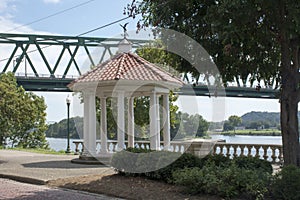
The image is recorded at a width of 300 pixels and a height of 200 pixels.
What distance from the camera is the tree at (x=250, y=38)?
9430 millimetres

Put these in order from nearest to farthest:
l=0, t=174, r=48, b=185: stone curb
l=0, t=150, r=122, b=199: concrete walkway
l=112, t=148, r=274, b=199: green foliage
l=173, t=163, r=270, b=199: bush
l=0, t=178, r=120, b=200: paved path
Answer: l=173, t=163, r=270, b=199: bush
l=112, t=148, r=274, b=199: green foliage
l=0, t=178, r=120, b=200: paved path
l=0, t=174, r=48, b=185: stone curb
l=0, t=150, r=122, b=199: concrete walkway

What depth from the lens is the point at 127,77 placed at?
52.9ft

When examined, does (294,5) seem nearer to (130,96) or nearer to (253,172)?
(253,172)

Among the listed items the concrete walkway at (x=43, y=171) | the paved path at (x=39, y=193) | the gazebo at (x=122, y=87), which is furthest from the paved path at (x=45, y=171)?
the gazebo at (x=122, y=87)

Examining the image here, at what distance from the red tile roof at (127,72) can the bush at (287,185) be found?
8.14m

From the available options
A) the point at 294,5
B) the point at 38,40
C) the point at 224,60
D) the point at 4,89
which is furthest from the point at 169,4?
the point at 38,40

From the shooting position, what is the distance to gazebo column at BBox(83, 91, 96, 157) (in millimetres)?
17558

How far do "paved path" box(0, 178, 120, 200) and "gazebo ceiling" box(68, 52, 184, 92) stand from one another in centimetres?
559

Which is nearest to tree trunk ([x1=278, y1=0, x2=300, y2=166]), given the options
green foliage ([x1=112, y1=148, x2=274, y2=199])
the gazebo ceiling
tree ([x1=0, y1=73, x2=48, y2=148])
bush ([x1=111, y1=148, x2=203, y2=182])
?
green foliage ([x1=112, y1=148, x2=274, y2=199])

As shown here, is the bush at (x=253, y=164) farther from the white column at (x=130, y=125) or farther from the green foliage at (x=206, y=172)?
the white column at (x=130, y=125)

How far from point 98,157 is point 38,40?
61.0 m

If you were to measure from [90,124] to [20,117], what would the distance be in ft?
65.3

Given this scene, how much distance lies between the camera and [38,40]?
74625 millimetres

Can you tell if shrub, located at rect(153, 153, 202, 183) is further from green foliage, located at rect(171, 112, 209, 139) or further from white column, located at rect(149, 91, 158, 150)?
green foliage, located at rect(171, 112, 209, 139)
